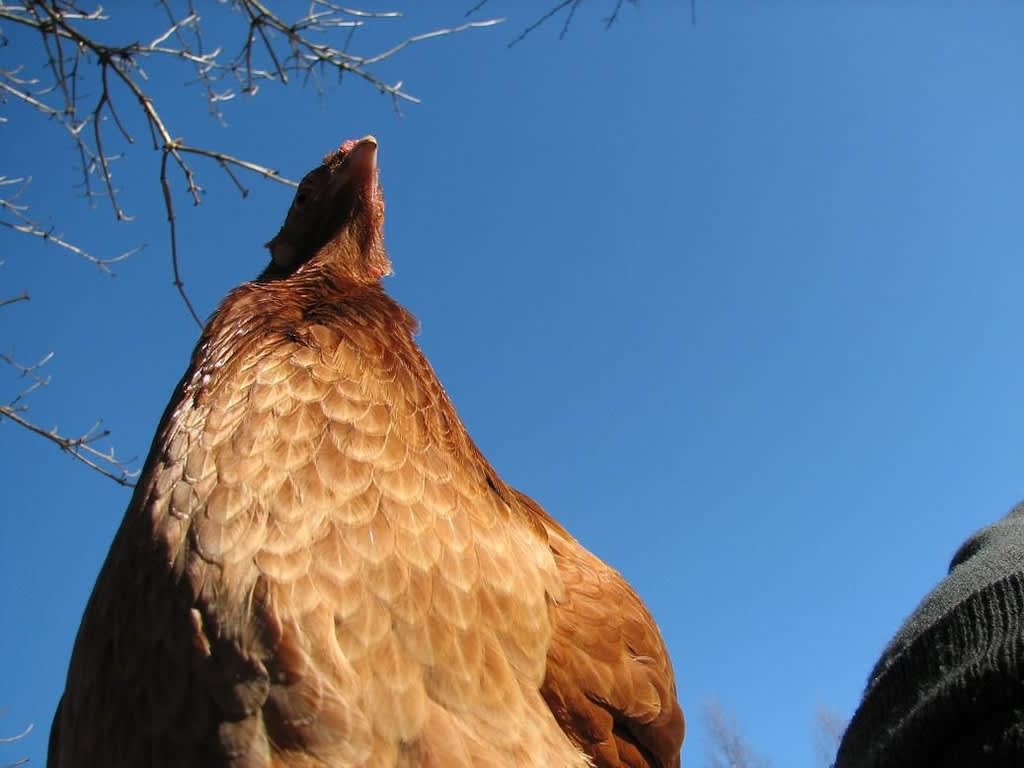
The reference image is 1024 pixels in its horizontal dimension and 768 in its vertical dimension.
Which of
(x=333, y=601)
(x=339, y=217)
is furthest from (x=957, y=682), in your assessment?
(x=339, y=217)

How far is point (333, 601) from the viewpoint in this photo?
1.31 metres

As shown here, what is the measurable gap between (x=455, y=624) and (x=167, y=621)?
51 centimetres

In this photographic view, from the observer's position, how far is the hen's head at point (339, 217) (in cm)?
260

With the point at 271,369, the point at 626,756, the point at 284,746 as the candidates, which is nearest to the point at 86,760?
the point at 284,746

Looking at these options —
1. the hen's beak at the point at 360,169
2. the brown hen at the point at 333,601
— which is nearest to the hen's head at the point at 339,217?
the hen's beak at the point at 360,169

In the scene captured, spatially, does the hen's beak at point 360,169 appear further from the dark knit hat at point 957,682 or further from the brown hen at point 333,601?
the dark knit hat at point 957,682

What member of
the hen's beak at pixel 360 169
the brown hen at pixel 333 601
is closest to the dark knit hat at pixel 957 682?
the brown hen at pixel 333 601

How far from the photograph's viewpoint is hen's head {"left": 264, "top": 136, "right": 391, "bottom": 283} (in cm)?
260

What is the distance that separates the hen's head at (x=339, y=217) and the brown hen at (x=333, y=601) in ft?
2.30

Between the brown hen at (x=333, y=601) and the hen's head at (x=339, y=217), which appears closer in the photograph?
the brown hen at (x=333, y=601)

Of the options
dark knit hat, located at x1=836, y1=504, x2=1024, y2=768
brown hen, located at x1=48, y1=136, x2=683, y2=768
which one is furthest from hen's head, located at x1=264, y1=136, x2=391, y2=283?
dark knit hat, located at x1=836, y1=504, x2=1024, y2=768

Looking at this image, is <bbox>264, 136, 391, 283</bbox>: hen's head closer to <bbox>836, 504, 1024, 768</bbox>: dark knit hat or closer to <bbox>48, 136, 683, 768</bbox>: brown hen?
<bbox>48, 136, 683, 768</bbox>: brown hen

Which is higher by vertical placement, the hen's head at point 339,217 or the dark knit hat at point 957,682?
the hen's head at point 339,217

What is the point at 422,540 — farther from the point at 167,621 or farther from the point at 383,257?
the point at 383,257
